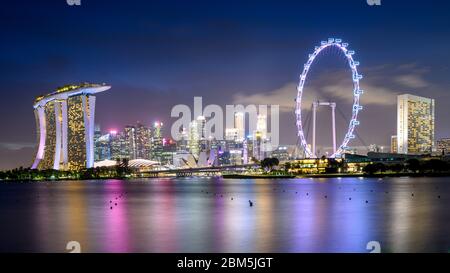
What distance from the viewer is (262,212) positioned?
39281mm

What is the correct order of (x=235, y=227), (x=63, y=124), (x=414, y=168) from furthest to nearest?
(x=63, y=124)
(x=414, y=168)
(x=235, y=227)

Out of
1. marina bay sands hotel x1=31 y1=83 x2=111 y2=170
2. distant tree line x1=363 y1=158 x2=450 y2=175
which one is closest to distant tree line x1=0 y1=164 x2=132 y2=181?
marina bay sands hotel x1=31 y1=83 x2=111 y2=170

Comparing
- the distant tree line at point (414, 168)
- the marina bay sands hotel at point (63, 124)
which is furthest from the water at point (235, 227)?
the marina bay sands hotel at point (63, 124)

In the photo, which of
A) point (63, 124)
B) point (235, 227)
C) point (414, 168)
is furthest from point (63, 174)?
point (235, 227)

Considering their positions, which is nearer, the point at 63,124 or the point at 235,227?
the point at 235,227

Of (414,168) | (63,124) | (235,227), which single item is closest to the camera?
(235,227)

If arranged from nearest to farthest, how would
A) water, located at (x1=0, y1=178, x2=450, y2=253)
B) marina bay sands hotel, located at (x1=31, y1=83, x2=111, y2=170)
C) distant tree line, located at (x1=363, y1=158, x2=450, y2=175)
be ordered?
water, located at (x1=0, y1=178, x2=450, y2=253)
distant tree line, located at (x1=363, y1=158, x2=450, y2=175)
marina bay sands hotel, located at (x1=31, y1=83, x2=111, y2=170)

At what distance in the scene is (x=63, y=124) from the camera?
14438 cm

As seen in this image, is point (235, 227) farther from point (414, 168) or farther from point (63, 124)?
point (63, 124)

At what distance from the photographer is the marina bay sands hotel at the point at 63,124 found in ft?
462

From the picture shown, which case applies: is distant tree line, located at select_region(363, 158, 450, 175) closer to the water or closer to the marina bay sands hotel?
the marina bay sands hotel

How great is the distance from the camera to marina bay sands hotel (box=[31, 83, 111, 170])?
140750 millimetres
